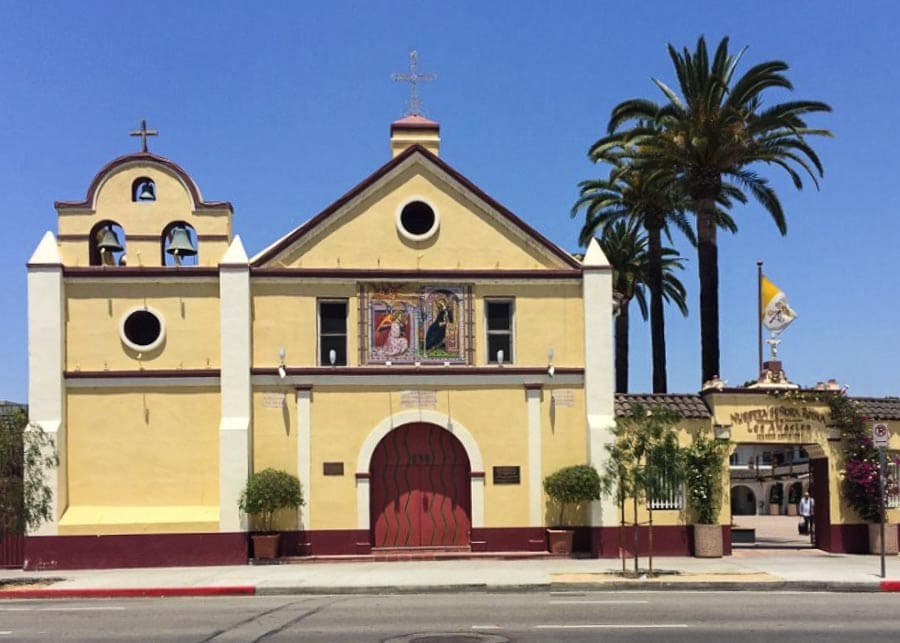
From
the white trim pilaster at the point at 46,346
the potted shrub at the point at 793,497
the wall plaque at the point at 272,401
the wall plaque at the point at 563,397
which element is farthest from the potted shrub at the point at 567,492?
the potted shrub at the point at 793,497

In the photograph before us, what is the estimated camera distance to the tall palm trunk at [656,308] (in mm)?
42875

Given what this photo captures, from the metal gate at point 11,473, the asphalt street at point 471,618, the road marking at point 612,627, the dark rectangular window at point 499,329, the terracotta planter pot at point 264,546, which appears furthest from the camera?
the dark rectangular window at point 499,329

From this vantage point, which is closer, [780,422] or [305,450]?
[305,450]

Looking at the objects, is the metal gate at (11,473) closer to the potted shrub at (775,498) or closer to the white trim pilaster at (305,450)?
the white trim pilaster at (305,450)

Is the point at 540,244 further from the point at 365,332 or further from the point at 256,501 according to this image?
the point at 256,501

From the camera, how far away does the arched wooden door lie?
28.4 m

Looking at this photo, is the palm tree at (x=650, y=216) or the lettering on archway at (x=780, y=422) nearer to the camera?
the lettering on archway at (x=780, y=422)

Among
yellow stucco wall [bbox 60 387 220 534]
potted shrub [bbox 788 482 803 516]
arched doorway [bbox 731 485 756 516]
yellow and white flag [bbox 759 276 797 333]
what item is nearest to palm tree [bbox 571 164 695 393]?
yellow and white flag [bbox 759 276 797 333]

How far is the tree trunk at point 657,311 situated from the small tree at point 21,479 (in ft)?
77.5

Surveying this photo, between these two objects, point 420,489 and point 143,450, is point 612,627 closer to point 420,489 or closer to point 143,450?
point 420,489

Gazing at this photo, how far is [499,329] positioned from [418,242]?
112 inches

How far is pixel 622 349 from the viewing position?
50.1 metres

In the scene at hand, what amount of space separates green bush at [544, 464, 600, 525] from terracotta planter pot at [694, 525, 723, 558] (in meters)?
2.65

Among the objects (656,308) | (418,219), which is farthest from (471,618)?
(656,308)
